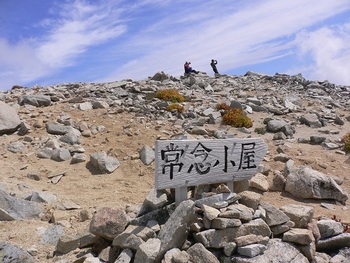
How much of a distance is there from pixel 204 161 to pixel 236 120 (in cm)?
1002

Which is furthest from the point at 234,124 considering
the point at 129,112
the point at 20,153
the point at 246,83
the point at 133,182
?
the point at 246,83

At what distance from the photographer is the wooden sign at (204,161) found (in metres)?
6.01

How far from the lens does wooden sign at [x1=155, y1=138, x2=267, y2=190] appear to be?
601cm

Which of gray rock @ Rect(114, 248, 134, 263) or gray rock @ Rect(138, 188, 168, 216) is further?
gray rock @ Rect(138, 188, 168, 216)

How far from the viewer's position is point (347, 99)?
2603 cm

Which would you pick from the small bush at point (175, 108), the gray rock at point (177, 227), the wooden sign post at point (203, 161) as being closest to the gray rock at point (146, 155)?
the small bush at point (175, 108)

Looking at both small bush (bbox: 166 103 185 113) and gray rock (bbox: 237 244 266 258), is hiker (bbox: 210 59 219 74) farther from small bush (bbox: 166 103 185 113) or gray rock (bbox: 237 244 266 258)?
gray rock (bbox: 237 244 266 258)

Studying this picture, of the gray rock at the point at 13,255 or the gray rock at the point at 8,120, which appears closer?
the gray rock at the point at 13,255

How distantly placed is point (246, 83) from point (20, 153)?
19.1 metres

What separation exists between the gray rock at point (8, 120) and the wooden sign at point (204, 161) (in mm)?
8874

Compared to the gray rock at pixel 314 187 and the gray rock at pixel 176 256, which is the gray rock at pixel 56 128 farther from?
the gray rock at pixel 176 256

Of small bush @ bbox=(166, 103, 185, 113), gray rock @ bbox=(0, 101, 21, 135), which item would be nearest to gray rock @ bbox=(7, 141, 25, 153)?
gray rock @ bbox=(0, 101, 21, 135)

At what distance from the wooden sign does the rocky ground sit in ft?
6.68

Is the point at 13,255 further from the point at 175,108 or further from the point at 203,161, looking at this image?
the point at 175,108
